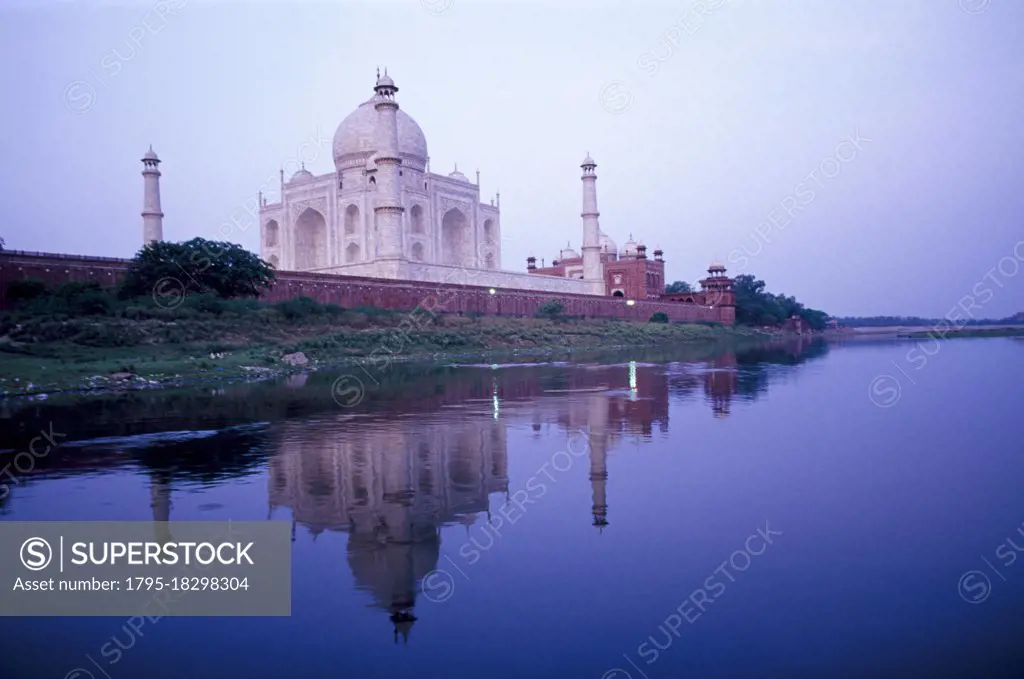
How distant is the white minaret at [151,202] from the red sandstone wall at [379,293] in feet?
27.2

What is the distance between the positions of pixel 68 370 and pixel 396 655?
15.2 m

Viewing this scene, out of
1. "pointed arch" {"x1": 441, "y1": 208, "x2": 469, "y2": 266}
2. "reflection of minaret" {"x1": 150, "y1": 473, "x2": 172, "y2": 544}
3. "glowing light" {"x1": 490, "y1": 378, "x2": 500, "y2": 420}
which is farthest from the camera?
"pointed arch" {"x1": 441, "y1": 208, "x2": 469, "y2": 266}

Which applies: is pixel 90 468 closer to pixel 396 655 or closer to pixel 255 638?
pixel 255 638

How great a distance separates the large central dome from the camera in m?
39.0

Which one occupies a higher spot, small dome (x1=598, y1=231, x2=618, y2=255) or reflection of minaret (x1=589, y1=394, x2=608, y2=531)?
small dome (x1=598, y1=231, x2=618, y2=255)

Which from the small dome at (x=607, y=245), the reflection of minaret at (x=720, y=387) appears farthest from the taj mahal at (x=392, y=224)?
the reflection of minaret at (x=720, y=387)

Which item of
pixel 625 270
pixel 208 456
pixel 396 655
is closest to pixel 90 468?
pixel 208 456

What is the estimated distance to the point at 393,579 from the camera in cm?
388

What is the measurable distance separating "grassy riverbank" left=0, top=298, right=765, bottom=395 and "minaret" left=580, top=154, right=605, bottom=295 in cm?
1346

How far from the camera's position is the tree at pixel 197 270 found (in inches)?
922

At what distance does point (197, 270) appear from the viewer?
81.6 feet

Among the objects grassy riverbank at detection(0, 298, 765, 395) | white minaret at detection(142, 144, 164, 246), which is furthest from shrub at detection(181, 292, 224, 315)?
white minaret at detection(142, 144, 164, 246)

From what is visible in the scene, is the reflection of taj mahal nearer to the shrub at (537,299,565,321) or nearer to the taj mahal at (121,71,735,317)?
the taj mahal at (121,71,735,317)

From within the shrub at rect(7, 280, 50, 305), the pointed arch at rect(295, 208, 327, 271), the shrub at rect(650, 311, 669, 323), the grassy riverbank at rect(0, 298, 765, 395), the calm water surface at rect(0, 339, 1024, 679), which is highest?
the pointed arch at rect(295, 208, 327, 271)
